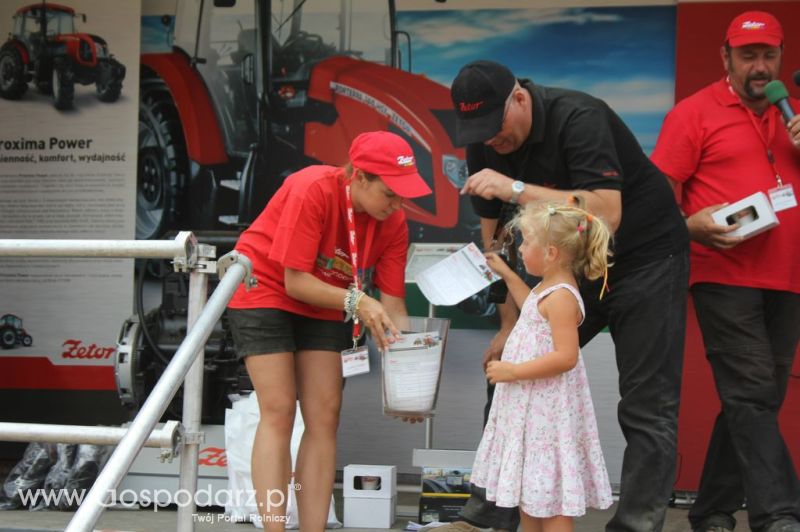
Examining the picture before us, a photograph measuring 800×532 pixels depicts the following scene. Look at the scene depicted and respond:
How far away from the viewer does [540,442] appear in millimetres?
3256

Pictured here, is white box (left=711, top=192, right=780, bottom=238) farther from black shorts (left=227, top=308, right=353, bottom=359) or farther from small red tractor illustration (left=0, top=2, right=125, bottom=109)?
small red tractor illustration (left=0, top=2, right=125, bottom=109)

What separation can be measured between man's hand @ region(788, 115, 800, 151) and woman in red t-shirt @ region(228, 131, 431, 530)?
130 centimetres

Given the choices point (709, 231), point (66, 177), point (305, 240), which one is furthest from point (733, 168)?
point (66, 177)

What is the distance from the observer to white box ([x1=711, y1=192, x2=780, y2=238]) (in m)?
3.70

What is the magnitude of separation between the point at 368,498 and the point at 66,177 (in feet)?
7.64

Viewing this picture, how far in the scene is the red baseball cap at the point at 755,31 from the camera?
3.88 meters

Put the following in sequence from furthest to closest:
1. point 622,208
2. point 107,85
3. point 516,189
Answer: point 107,85 < point 622,208 < point 516,189

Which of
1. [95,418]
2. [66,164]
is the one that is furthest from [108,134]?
[95,418]

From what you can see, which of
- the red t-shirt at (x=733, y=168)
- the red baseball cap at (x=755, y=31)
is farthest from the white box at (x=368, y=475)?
the red baseball cap at (x=755, y=31)

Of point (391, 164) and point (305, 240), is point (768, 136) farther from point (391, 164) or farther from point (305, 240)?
point (305, 240)

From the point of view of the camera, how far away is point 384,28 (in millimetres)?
5348

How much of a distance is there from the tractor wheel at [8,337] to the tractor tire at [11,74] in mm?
1193

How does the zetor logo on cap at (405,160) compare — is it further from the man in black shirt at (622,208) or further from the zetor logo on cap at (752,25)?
the zetor logo on cap at (752,25)

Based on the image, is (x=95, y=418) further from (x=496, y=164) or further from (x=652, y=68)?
(x=652, y=68)
